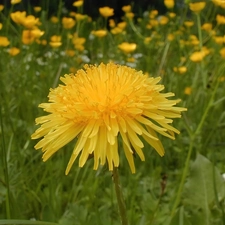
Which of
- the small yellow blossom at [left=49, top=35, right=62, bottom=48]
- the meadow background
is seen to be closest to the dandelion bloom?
the meadow background

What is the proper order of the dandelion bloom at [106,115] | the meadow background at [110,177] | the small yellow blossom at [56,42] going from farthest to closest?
the small yellow blossom at [56,42] < the meadow background at [110,177] < the dandelion bloom at [106,115]

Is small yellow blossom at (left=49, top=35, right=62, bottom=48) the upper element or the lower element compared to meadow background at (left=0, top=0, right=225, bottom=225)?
upper

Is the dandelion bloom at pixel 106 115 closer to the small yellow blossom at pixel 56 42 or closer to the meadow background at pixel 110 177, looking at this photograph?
the meadow background at pixel 110 177

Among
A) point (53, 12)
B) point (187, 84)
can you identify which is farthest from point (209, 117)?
point (53, 12)

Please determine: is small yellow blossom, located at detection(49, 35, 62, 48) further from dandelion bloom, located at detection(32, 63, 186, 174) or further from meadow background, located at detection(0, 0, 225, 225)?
dandelion bloom, located at detection(32, 63, 186, 174)

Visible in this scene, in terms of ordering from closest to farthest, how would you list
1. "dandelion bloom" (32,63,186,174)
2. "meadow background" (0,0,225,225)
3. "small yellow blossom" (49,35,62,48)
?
"dandelion bloom" (32,63,186,174) → "meadow background" (0,0,225,225) → "small yellow blossom" (49,35,62,48)

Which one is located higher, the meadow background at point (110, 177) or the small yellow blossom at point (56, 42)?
the small yellow blossom at point (56, 42)

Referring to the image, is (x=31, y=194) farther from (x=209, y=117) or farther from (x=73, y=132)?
(x=209, y=117)

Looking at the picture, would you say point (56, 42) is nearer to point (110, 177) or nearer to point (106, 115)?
point (110, 177)

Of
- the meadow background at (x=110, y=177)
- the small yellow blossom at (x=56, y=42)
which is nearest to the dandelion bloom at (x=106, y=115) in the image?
the meadow background at (x=110, y=177)
